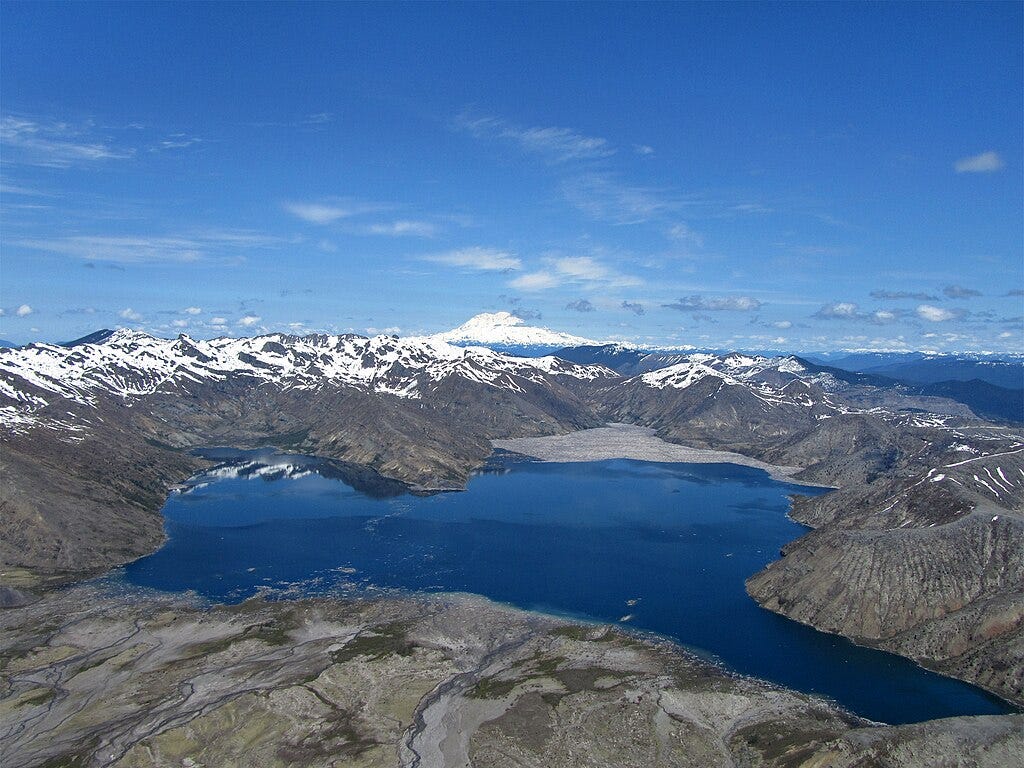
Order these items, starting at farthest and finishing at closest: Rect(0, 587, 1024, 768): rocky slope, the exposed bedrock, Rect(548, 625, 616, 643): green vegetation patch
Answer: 1. Rect(548, 625, 616, 643): green vegetation patch
2. the exposed bedrock
3. Rect(0, 587, 1024, 768): rocky slope

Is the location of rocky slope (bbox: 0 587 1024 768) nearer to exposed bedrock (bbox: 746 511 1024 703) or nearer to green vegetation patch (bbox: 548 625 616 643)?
green vegetation patch (bbox: 548 625 616 643)

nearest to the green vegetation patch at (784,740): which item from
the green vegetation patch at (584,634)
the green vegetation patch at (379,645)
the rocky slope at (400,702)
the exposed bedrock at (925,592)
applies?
the rocky slope at (400,702)

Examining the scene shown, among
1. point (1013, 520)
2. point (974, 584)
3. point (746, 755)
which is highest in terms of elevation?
point (1013, 520)

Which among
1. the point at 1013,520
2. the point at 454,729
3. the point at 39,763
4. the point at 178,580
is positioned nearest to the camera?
the point at 39,763

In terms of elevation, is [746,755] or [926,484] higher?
[926,484]

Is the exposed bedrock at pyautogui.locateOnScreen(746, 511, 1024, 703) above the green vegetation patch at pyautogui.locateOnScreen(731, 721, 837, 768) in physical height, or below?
above

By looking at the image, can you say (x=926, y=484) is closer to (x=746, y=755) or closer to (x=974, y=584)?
(x=974, y=584)

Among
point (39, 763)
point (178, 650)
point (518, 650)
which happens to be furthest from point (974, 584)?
point (39, 763)

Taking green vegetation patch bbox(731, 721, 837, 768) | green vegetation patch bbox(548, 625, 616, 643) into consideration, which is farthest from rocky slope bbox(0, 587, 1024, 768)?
green vegetation patch bbox(548, 625, 616, 643)

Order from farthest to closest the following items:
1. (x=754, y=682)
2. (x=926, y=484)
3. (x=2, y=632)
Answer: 1. (x=926, y=484)
2. (x=2, y=632)
3. (x=754, y=682)
